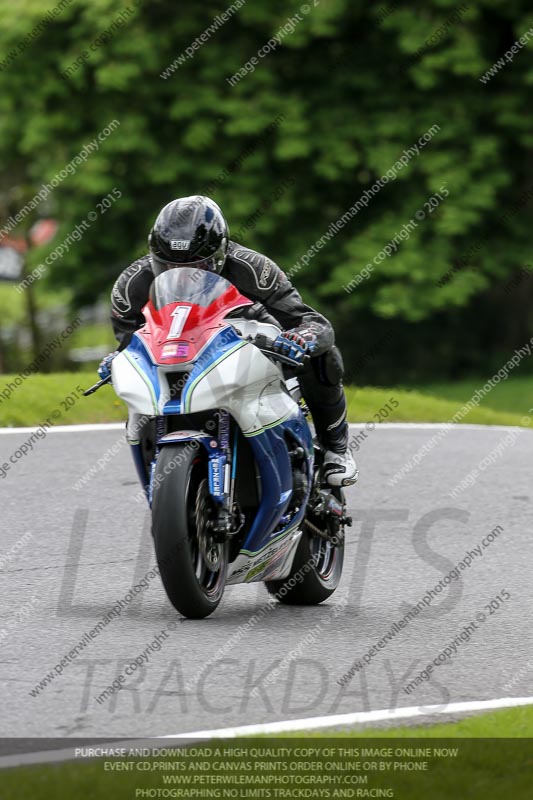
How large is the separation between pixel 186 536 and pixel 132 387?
0.67 m

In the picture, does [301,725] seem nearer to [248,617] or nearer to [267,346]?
[248,617]

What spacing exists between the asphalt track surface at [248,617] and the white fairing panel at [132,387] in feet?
3.06

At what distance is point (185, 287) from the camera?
226 inches

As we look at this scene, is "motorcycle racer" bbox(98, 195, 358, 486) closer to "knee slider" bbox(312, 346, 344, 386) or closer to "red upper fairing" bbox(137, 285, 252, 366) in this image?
"knee slider" bbox(312, 346, 344, 386)

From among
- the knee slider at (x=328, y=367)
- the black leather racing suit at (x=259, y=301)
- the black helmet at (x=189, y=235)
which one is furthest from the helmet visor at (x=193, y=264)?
the knee slider at (x=328, y=367)

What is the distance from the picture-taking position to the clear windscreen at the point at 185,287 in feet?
18.8

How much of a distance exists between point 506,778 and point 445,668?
1411 mm

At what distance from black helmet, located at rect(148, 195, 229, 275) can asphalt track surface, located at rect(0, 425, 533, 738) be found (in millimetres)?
1492

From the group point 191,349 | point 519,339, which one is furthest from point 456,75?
point 191,349

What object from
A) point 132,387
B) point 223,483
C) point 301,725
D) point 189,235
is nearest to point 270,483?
point 223,483

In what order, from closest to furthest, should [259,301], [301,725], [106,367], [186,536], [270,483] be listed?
[301,725]
[186,536]
[270,483]
[106,367]
[259,301]

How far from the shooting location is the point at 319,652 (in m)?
5.73

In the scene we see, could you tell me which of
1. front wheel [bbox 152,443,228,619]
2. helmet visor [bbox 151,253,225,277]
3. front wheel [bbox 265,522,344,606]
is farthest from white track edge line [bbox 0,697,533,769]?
helmet visor [bbox 151,253,225,277]

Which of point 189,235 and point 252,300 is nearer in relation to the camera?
point 189,235
